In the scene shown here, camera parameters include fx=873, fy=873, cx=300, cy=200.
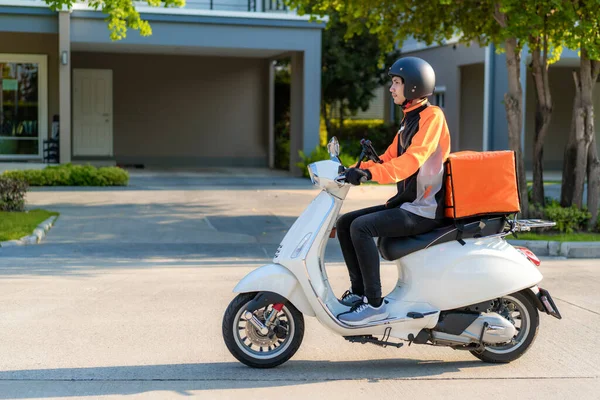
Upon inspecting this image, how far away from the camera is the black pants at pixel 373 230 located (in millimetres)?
5457

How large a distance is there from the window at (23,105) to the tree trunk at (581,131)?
14.3 metres

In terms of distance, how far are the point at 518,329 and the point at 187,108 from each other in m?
19.9

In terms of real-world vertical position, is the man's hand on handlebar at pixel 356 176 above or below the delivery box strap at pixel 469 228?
above

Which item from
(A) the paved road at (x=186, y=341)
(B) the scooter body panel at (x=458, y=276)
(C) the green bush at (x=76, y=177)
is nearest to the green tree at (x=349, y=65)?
(C) the green bush at (x=76, y=177)

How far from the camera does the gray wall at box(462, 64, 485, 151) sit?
2536 centimetres

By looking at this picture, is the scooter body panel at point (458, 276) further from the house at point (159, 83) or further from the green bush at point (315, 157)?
the house at point (159, 83)

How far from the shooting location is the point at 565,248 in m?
11.3

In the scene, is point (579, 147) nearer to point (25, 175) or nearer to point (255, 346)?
point (255, 346)

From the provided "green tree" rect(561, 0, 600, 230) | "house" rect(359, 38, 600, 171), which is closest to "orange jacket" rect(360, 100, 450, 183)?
"green tree" rect(561, 0, 600, 230)

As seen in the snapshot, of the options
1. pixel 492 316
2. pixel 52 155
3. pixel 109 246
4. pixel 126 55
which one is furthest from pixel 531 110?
pixel 492 316

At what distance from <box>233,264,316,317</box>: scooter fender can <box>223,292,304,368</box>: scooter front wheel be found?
2.9 inches

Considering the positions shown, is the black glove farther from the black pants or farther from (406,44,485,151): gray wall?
(406,44,485,151): gray wall

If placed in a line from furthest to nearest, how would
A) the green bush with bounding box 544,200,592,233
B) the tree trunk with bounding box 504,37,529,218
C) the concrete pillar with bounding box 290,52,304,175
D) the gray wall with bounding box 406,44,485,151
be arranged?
1. the gray wall with bounding box 406,44,485,151
2. the concrete pillar with bounding box 290,52,304,175
3. the tree trunk with bounding box 504,37,529,218
4. the green bush with bounding box 544,200,592,233

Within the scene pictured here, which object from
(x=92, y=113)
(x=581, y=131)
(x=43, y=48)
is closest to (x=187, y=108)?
(x=92, y=113)
